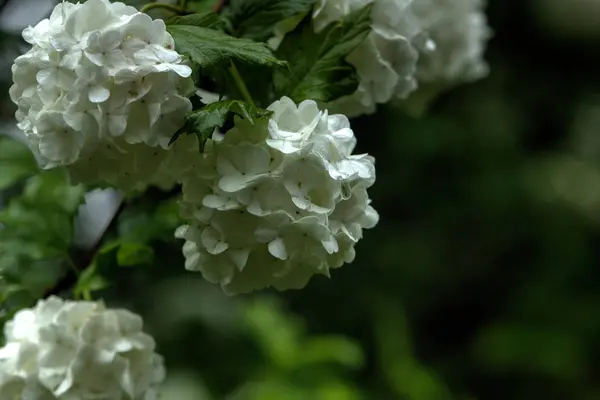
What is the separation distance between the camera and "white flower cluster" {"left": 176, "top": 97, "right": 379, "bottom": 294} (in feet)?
1.68

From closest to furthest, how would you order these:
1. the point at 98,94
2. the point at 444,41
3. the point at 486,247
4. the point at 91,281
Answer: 1. the point at 98,94
2. the point at 91,281
3. the point at 444,41
4. the point at 486,247

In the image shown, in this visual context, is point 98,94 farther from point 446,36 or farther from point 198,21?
point 446,36

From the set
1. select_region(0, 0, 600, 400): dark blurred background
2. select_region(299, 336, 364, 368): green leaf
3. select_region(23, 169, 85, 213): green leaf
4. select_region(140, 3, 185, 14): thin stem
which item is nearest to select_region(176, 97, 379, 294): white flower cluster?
select_region(140, 3, 185, 14): thin stem

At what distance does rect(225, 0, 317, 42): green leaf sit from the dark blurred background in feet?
3.46

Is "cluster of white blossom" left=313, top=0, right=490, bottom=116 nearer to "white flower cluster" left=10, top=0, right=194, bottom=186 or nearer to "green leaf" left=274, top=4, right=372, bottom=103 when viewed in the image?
"green leaf" left=274, top=4, right=372, bottom=103

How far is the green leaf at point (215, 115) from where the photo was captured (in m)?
0.49

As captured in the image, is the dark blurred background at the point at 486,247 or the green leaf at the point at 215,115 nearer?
the green leaf at the point at 215,115

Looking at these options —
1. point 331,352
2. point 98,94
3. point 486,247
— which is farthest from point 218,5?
point 486,247

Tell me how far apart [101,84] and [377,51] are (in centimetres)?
24

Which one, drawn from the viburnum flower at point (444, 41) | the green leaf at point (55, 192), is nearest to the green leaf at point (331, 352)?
the viburnum flower at point (444, 41)

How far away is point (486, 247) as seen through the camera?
6.59 feet

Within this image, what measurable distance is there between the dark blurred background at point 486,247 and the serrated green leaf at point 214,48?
3.73ft

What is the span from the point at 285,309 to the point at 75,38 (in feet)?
4.54

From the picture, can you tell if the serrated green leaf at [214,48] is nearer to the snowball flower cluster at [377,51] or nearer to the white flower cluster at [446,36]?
the snowball flower cluster at [377,51]
